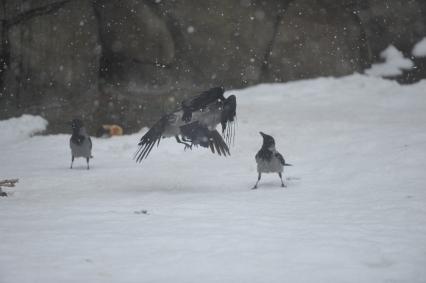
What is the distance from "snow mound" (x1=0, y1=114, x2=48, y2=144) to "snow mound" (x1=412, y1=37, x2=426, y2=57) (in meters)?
9.79

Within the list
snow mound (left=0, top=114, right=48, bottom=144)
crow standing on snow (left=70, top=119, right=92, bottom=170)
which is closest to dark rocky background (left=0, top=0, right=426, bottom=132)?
snow mound (left=0, top=114, right=48, bottom=144)

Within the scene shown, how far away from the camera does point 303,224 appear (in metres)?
5.29

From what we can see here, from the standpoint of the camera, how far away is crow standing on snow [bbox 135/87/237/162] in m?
7.87

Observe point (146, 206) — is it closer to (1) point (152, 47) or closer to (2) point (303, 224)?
(2) point (303, 224)

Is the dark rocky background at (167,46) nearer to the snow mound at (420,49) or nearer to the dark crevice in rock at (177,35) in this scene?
the dark crevice in rock at (177,35)

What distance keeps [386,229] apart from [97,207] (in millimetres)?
3014

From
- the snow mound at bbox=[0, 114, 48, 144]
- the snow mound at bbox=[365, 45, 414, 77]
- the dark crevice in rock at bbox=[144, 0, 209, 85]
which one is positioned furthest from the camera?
the dark crevice in rock at bbox=[144, 0, 209, 85]

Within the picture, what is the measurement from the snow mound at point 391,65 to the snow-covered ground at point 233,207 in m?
2.17

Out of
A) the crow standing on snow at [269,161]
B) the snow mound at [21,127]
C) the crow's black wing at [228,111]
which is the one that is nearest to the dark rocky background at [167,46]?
the snow mound at [21,127]

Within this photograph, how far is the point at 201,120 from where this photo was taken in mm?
8070

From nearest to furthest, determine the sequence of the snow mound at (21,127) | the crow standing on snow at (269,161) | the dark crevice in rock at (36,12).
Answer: the crow standing on snow at (269,161)
the snow mound at (21,127)
the dark crevice in rock at (36,12)

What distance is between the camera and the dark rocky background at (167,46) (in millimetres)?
14484

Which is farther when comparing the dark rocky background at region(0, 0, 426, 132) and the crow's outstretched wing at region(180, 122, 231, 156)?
the dark rocky background at region(0, 0, 426, 132)

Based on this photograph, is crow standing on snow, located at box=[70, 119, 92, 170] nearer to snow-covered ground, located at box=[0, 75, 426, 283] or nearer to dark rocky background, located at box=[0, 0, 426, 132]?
snow-covered ground, located at box=[0, 75, 426, 283]
